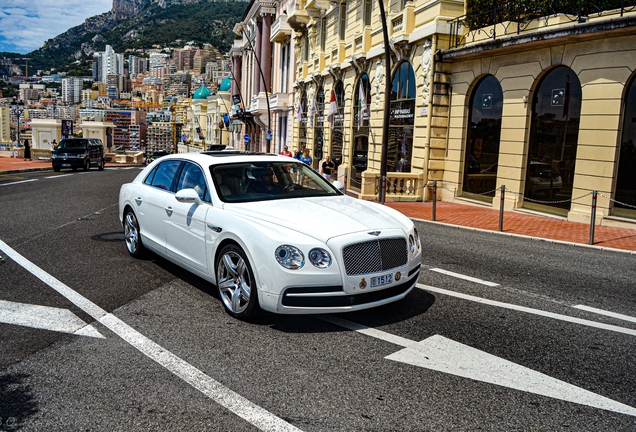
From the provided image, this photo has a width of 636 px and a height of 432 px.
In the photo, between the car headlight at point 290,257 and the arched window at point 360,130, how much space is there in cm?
2091

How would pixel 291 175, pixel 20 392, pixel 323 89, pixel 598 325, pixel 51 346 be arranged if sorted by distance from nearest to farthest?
pixel 20 392 < pixel 51 346 < pixel 598 325 < pixel 291 175 < pixel 323 89

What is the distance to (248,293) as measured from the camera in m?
5.31

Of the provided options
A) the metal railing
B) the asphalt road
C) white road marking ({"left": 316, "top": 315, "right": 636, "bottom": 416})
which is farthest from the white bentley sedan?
the metal railing

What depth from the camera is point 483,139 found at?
19.0 meters

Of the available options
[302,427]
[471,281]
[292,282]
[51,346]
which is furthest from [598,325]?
[51,346]

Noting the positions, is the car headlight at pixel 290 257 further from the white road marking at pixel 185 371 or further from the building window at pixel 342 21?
the building window at pixel 342 21

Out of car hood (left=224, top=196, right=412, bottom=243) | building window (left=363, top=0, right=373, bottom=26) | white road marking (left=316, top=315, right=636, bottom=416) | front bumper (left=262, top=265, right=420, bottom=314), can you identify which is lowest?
white road marking (left=316, top=315, right=636, bottom=416)

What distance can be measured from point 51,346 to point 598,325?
5005mm

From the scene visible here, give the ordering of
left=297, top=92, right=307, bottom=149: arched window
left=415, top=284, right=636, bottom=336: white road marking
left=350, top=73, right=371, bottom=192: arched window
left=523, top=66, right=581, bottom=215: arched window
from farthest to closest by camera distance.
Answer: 1. left=297, top=92, right=307, bottom=149: arched window
2. left=350, top=73, right=371, bottom=192: arched window
3. left=523, top=66, right=581, bottom=215: arched window
4. left=415, top=284, right=636, bottom=336: white road marking

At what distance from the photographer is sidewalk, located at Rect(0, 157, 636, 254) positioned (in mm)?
11742

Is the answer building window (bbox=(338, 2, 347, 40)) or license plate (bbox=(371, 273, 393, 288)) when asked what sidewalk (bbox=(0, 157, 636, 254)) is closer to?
license plate (bbox=(371, 273, 393, 288))

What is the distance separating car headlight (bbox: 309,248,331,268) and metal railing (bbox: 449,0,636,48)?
41.1ft

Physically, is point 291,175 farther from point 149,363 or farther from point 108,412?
point 108,412

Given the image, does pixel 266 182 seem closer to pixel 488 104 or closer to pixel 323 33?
pixel 488 104
